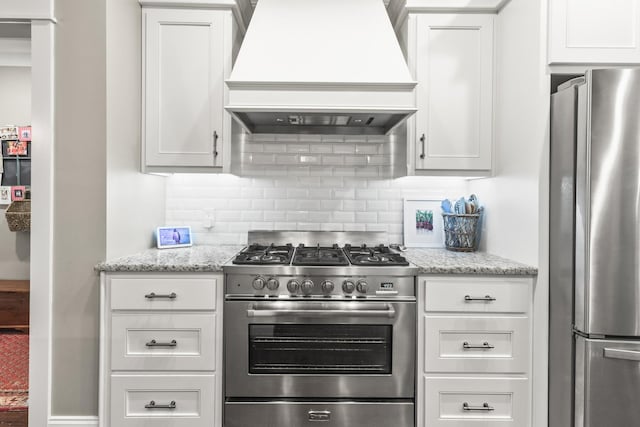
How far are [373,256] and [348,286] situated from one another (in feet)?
1.09

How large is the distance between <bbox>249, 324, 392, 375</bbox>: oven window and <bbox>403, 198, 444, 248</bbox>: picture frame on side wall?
2.85 ft

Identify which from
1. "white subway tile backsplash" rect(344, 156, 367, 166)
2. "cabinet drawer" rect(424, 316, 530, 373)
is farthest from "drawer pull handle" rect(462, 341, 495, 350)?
"white subway tile backsplash" rect(344, 156, 367, 166)

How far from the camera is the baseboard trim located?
1.96m

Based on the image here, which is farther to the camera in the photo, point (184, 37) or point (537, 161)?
point (184, 37)

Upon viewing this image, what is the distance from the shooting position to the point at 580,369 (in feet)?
5.65

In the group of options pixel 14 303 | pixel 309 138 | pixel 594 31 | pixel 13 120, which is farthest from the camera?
pixel 309 138

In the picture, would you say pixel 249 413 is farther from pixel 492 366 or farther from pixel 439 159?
pixel 439 159

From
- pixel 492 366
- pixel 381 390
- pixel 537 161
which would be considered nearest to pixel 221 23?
pixel 537 161

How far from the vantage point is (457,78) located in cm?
231

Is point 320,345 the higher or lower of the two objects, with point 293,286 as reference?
lower

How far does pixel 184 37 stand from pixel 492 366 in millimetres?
2455

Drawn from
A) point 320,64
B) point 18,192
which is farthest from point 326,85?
point 18,192

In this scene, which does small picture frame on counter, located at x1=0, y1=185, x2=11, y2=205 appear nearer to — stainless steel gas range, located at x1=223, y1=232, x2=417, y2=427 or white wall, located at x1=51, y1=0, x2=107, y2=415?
white wall, located at x1=51, y1=0, x2=107, y2=415

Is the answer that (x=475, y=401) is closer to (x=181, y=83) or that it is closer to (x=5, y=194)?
(x=181, y=83)
